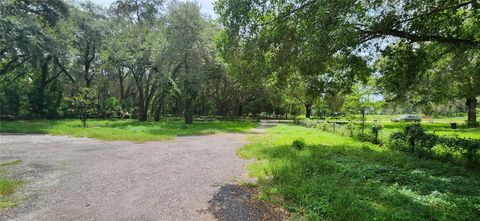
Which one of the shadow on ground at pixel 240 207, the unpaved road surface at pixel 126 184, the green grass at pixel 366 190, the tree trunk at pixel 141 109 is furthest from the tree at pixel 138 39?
the shadow on ground at pixel 240 207

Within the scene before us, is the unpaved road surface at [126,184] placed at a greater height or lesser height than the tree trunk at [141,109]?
lesser

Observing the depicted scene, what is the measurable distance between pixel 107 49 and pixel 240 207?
28.2m

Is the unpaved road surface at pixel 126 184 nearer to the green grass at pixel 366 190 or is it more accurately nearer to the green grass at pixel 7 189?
the green grass at pixel 7 189

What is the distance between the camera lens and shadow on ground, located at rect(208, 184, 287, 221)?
14.9 feet

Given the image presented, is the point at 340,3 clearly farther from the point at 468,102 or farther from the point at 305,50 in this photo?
the point at 468,102

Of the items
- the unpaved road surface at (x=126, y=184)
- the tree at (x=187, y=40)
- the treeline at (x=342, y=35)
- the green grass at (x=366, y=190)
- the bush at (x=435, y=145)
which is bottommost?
the unpaved road surface at (x=126, y=184)

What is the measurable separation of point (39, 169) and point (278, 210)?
637 centimetres

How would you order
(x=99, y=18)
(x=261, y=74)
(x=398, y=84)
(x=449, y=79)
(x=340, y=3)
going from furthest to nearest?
(x=99, y=18) < (x=449, y=79) < (x=398, y=84) < (x=261, y=74) < (x=340, y=3)

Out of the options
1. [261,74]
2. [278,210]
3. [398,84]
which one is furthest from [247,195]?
[398,84]

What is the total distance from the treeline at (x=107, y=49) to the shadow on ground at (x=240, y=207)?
36.5ft

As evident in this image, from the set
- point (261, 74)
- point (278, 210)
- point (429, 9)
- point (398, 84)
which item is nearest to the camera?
point (278, 210)

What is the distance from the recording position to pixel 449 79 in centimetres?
1859

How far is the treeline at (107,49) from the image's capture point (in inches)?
839

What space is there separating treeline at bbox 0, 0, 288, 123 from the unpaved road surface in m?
8.75
